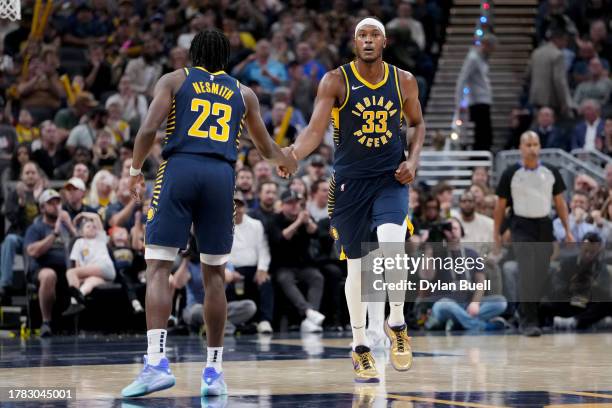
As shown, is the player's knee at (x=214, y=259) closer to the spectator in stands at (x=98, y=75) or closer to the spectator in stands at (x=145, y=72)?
the spectator in stands at (x=145, y=72)

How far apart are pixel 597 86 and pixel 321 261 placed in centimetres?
768

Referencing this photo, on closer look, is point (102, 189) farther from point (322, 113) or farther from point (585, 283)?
point (322, 113)

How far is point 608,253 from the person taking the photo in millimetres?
15703

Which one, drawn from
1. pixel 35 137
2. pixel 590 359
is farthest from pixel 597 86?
pixel 590 359

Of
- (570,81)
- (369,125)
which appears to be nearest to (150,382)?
(369,125)

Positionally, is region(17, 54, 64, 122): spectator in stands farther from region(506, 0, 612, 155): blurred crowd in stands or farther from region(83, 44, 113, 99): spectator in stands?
region(506, 0, 612, 155): blurred crowd in stands

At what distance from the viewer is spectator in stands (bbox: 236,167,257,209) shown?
15.7 metres

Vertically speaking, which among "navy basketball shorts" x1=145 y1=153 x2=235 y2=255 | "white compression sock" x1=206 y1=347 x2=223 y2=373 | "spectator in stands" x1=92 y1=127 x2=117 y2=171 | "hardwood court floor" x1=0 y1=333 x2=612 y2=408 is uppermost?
"spectator in stands" x1=92 y1=127 x2=117 y2=171

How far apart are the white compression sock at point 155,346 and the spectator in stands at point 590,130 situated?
43.4 feet

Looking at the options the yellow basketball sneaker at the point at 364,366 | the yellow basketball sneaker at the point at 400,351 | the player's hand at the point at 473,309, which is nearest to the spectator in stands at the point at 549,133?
the player's hand at the point at 473,309

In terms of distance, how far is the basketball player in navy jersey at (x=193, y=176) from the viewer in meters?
7.54

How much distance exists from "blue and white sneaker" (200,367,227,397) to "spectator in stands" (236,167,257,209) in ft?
26.7

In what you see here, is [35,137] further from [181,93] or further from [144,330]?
[181,93]

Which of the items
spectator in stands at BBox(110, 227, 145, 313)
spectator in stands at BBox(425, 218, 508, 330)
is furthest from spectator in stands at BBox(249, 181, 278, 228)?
spectator in stands at BBox(425, 218, 508, 330)
